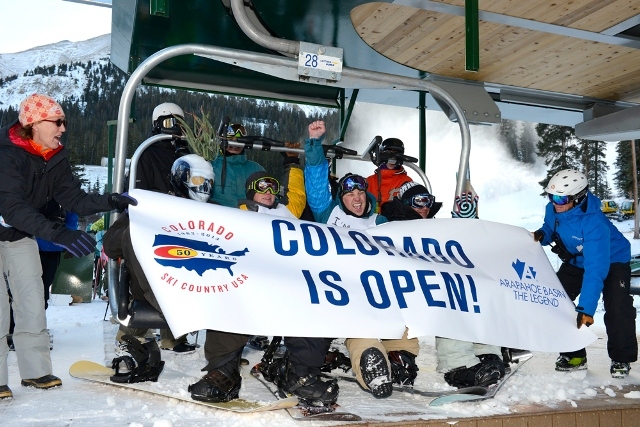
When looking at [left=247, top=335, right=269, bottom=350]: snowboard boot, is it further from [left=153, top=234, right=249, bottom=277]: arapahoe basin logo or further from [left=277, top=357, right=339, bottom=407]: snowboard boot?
[left=153, top=234, right=249, bottom=277]: arapahoe basin logo

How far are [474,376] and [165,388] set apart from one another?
172cm

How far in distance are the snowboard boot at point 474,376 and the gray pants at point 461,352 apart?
7 cm

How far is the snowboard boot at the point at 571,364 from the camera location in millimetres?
4361

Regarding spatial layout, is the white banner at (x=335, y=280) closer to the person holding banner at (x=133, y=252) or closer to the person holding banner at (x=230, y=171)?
the person holding banner at (x=133, y=252)

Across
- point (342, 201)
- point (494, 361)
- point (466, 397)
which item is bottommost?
point (466, 397)

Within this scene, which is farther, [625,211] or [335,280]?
[625,211]

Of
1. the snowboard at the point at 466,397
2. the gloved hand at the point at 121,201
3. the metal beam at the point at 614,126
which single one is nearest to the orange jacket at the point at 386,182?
the snowboard at the point at 466,397

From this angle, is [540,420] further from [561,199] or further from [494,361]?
[561,199]

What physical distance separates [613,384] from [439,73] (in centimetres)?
380

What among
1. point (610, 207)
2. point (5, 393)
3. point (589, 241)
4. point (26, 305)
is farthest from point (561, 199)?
point (610, 207)

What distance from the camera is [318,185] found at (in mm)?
4117

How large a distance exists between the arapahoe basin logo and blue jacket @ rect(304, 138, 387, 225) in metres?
1.09

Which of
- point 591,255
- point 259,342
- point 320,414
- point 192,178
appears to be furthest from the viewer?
point 259,342

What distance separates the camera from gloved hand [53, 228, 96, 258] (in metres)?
3.18
